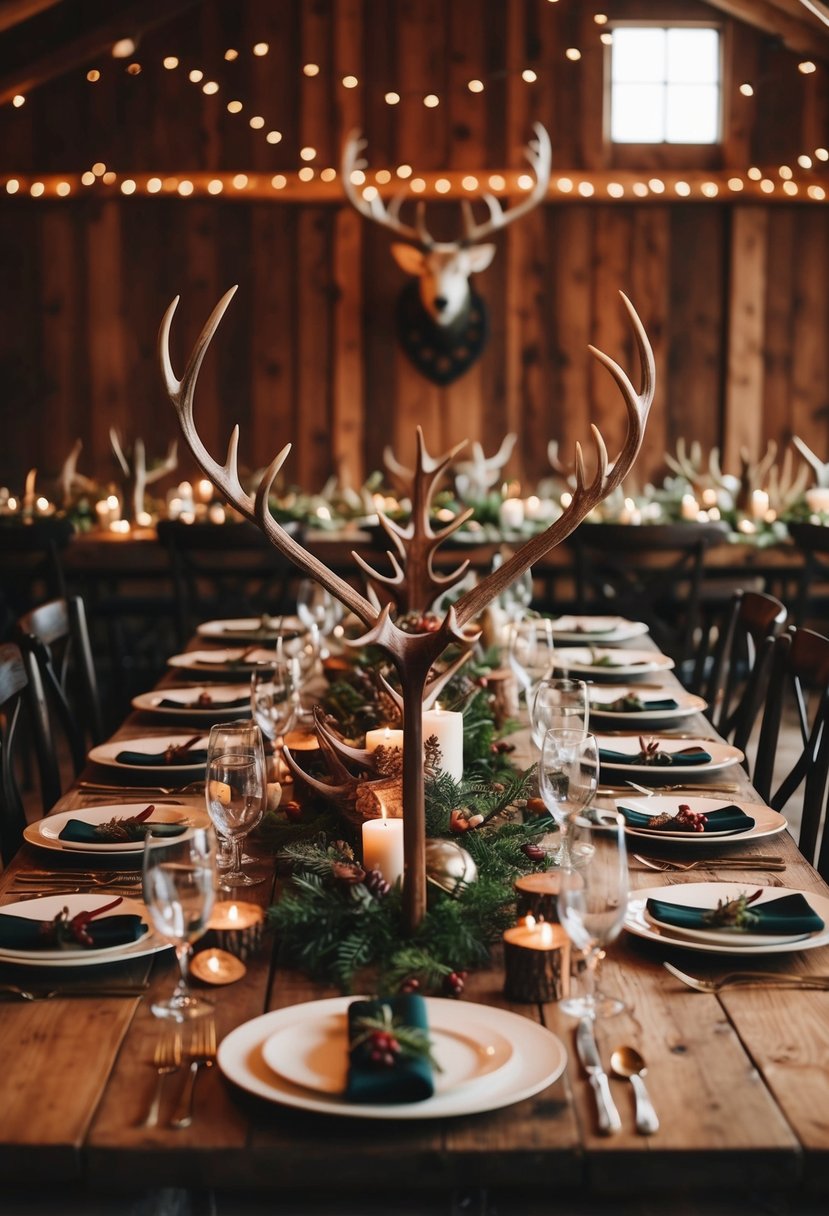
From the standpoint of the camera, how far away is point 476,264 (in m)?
7.67

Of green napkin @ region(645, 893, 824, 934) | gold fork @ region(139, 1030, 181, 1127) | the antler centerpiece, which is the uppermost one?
the antler centerpiece

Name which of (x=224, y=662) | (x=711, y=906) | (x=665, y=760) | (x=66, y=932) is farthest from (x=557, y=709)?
(x=224, y=662)

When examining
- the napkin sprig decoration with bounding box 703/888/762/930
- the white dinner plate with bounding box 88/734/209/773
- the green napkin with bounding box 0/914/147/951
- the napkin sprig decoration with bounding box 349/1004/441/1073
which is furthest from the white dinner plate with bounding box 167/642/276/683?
the napkin sprig decoration with bounding box 349/1004/441/1073

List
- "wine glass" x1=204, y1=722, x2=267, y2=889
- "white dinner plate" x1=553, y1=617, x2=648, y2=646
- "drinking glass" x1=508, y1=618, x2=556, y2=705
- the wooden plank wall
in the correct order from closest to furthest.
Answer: "wine glass" x1=204, y1=722, x2=267, y2=889
"drinking glass" x1=508, y1=618, x2=556, y2=705
"white dinner plate" x1=553, y1=617, x2=648, y2=646
the wooden plank wall

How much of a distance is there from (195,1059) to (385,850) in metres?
0.39

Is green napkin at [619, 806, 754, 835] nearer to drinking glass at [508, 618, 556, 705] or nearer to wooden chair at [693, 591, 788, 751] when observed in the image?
drinking glass at [508, 618, 556, 705]

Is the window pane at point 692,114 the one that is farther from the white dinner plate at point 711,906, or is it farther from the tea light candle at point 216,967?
the tea light candle at point 216,967

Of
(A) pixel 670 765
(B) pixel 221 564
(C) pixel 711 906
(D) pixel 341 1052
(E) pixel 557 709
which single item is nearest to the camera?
(D) pixel 341 1052

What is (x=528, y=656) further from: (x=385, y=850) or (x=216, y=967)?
(x=216, y=967)

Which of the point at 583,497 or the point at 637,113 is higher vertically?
the point at 637,113

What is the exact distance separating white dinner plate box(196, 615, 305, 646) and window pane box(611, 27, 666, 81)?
541cm

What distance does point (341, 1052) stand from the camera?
1303 mm

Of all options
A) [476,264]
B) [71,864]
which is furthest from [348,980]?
[476,264]

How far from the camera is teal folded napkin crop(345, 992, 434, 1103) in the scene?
3.98ft
